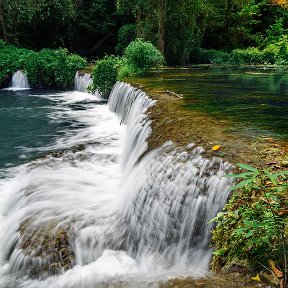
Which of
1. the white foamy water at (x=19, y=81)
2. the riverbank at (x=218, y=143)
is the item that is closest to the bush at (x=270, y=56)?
the white foamy water at (x=19, y=81)

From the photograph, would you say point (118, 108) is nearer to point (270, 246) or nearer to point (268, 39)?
point (270, 246)

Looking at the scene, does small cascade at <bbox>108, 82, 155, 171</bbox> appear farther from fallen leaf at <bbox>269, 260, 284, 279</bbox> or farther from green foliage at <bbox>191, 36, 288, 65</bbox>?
green foliage at <bbox>191, 36, 288, 65</bbox>

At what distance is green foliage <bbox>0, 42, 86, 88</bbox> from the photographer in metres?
21.0

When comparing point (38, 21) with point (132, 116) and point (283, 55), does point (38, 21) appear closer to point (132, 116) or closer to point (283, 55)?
point (283, 55)

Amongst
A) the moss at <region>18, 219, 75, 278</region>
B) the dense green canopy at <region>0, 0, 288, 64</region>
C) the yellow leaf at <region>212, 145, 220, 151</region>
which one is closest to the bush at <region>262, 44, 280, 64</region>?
the dense green canopy at <region>0, 0, 288, 64</region>

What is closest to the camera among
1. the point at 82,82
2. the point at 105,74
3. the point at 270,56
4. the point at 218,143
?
the point at 218,143

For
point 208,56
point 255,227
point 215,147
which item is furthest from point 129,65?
point 255,227

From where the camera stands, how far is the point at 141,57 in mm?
14664

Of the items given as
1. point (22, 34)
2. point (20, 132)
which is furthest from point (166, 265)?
point (22, 34)

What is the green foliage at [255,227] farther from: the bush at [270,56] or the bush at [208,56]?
the bush at [208,56]

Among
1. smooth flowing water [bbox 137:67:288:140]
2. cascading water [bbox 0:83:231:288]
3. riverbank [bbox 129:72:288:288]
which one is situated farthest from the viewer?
smooth flowing water [bbox 137:67:288:140]

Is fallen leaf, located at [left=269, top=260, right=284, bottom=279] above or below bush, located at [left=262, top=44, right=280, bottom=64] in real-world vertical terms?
below

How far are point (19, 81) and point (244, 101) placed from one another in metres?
16.9

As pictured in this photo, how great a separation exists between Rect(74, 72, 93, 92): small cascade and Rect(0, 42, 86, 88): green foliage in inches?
22.3
